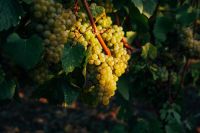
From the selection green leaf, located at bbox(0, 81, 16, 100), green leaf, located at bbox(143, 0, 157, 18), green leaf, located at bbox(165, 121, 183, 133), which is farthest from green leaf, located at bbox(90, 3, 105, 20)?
green leaf, located at bbox(165, 121, 183, 133)

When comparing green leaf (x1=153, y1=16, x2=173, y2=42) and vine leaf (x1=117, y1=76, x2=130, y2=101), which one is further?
green leaf (x1=153, y1=16, x2=173, y2=42)

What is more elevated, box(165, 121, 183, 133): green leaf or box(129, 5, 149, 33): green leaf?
box(129, 5, 149, 33): green leaf

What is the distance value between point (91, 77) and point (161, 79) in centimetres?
121

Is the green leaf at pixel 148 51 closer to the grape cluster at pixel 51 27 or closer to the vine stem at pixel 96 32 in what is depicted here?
the vine stem at pixel 96 32

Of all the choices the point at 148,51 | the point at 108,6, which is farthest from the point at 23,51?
the point at 148,51

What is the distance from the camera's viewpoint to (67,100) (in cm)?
180

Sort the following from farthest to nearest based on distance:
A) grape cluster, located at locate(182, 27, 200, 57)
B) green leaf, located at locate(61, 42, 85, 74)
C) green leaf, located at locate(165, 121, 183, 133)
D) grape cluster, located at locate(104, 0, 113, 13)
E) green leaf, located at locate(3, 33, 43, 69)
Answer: green leaf, located at locate(165, 121, 183, 133) < grape cluster, located at locate(182, 27, 200, 57) < grape cluster, located at locate(104, 0, 113, 13) < green leaf, located at locate(61, 42, 85, 74) < green leaf, located at locate(3, 33, 43, 69)

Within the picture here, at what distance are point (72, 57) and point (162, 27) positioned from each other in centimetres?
137

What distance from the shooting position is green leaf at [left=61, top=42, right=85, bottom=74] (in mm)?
1610

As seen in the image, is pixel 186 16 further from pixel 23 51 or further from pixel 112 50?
pixel 23 51

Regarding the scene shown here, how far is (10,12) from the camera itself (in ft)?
5.24

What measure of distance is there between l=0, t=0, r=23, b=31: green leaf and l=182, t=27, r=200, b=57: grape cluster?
1398 mm

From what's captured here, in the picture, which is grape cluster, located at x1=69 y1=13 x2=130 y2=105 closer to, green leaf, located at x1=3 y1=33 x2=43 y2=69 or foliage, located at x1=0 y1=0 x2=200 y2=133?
foliage, located at x1=0 y1=0 x2=200 y2=133

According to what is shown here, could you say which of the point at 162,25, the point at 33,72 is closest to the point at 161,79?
the point at 162,25
